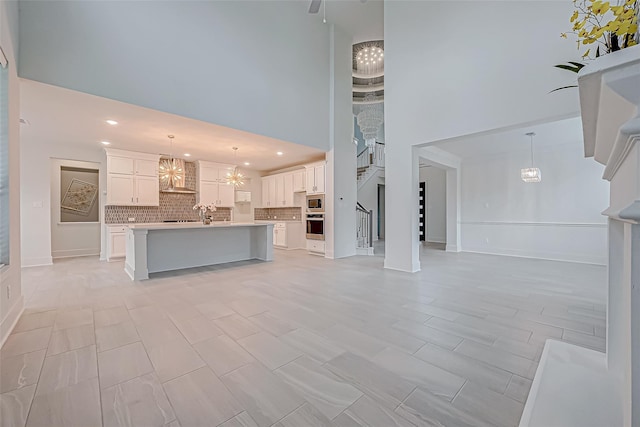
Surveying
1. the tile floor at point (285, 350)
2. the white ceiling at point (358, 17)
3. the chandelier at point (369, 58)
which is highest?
the chandelier at point (369, 58)

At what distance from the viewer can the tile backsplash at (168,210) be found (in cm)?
673

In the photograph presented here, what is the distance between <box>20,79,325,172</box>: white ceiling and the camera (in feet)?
12.4

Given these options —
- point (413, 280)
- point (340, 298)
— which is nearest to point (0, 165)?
point (340, 298)

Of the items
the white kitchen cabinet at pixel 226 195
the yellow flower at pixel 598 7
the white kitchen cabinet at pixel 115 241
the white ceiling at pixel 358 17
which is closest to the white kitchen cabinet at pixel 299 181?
the white kitchen cabinet at pixel 226 195

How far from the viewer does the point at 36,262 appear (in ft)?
18.5

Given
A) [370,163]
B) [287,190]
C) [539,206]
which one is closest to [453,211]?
[539,206]

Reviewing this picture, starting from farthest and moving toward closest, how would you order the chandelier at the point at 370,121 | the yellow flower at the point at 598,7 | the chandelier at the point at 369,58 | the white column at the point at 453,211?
1. the chandelier at the point at 370,121
2. the chandelier at the point at 369,58
3. the white column at the point at 453,211
4. the yellow flower at the point at 598,7

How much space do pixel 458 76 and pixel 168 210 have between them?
7512 millimetres

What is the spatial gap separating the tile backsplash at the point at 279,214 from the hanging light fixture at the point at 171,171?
2815mm

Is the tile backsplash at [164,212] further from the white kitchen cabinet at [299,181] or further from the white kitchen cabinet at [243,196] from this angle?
the white kitchen cabinet at [299,181]

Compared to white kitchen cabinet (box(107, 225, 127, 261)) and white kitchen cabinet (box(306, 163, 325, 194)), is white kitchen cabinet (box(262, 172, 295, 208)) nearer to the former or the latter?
white kitchen cabinet (box(306, 163, 325, 194))

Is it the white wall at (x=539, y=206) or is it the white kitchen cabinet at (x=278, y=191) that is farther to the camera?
the white kitchen cabinet at (x=278, y=191)

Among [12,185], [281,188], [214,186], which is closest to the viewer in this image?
[12,185]

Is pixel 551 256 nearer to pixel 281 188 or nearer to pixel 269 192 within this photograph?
pixel 281 188
